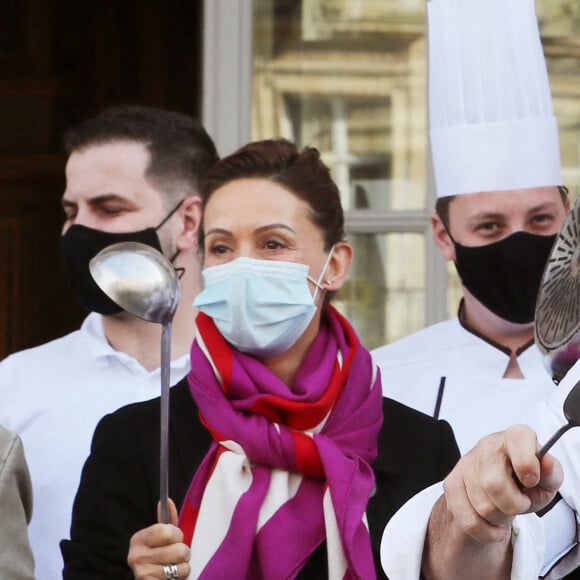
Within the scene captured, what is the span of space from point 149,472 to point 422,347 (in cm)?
94

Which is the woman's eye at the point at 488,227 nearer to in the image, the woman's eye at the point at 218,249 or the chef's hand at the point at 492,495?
the woman's eye at the point at 218,249

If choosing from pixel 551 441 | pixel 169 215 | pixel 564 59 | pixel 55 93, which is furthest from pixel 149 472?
pixel 55 93

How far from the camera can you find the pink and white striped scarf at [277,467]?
2.79 m

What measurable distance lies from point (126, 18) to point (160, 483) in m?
2.80

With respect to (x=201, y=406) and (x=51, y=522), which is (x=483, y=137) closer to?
(x=201, y=406)

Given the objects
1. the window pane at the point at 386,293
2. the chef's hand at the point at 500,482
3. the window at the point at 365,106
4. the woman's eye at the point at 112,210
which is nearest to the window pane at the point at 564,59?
→ the window at the point at 365,106

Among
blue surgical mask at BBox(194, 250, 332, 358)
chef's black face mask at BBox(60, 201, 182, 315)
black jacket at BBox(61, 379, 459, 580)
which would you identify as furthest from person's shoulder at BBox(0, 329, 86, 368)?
blue surgical mask at BBox(194, 250, 332, 358)

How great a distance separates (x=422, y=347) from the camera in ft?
11.9

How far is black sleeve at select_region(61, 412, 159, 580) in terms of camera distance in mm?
2773

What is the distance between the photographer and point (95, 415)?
3383 mm

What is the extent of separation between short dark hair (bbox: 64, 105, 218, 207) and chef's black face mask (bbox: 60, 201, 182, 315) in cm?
17

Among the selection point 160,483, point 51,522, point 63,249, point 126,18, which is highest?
point 126,18

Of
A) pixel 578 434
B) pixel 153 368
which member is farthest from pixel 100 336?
pixel 578 434

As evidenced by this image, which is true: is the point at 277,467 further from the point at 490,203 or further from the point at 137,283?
the point at 490,203
